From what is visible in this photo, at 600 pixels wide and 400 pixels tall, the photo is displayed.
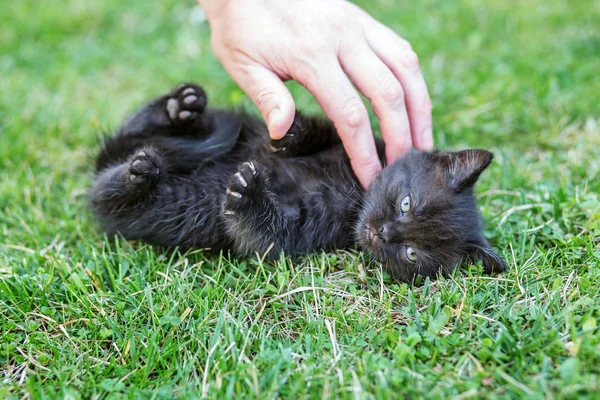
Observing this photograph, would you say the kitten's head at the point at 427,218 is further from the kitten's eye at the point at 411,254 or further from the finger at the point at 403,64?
the finger at the point at 403,64

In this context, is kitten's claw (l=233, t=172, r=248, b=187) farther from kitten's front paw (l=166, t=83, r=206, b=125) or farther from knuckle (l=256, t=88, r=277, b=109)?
kitten's front paw (l=166, t=83, r=206, b=125)

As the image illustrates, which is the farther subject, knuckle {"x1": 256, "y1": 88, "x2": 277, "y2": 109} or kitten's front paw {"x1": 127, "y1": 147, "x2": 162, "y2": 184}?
kitten's front paw {"x1": 127, "y1": 147, "x2": 162, "y2": 184}

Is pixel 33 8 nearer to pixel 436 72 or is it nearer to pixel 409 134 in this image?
pixel 436 72

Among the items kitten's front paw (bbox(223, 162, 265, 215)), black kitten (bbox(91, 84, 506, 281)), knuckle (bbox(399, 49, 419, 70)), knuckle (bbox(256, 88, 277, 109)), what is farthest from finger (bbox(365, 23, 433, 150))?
kitten's front paw (bbox(223, 162, 265, 215))

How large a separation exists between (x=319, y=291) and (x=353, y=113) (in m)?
0.88

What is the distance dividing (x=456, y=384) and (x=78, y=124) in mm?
3345

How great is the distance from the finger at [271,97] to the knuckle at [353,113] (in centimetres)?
26

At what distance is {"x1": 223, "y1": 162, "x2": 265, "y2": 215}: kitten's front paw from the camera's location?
253cm

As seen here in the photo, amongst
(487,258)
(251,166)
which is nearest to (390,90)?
(251,166)

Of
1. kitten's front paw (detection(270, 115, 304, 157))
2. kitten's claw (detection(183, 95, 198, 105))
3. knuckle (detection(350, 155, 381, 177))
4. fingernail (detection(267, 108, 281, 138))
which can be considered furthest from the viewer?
kitten's claw (detection(183, 95, 198, 105))

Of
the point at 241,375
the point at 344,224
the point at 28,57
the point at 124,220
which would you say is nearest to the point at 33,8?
the point at 28,57

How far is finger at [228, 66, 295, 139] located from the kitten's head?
2.08 feet

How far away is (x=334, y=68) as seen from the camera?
253 centimetres

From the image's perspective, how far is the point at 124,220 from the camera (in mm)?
2865
